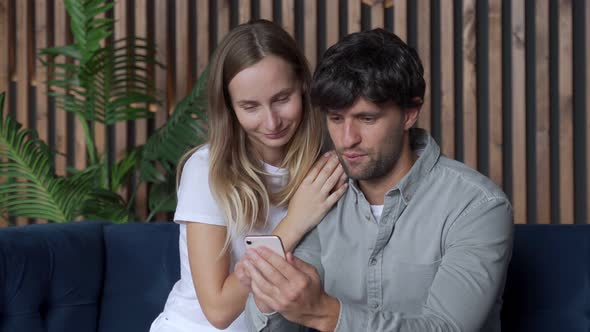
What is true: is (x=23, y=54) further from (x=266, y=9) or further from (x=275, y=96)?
(x=275, y=96)

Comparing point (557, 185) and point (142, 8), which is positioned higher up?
point (142, 8)

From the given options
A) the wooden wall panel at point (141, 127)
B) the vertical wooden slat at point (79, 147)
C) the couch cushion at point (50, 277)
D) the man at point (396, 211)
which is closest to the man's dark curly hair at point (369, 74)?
the man at point (396, 211)

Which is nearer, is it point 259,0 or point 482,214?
point 482,214

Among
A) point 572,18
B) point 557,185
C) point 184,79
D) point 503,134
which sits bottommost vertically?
point 557,185

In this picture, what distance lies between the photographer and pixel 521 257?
6.49 feet

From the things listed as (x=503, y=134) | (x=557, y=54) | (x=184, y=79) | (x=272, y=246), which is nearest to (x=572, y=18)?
(x=557, y=54)

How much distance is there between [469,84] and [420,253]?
2.35m

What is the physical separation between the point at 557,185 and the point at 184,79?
1983 mm

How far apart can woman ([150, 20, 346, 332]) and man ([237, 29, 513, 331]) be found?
0.13 meters

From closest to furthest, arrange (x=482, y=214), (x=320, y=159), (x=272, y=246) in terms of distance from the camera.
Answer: (x=272, y=246)
(x=482, y=214)
(x=320, y=159)

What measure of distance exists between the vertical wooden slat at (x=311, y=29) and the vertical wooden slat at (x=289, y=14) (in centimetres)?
7

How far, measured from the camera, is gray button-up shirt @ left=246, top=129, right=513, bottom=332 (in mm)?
1476

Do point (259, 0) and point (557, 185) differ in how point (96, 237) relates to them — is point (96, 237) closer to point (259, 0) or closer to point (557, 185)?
point (259, 0)

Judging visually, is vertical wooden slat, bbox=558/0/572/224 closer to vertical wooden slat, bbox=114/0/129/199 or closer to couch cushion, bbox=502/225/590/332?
couch cushion, bbox=502/225/590/332
